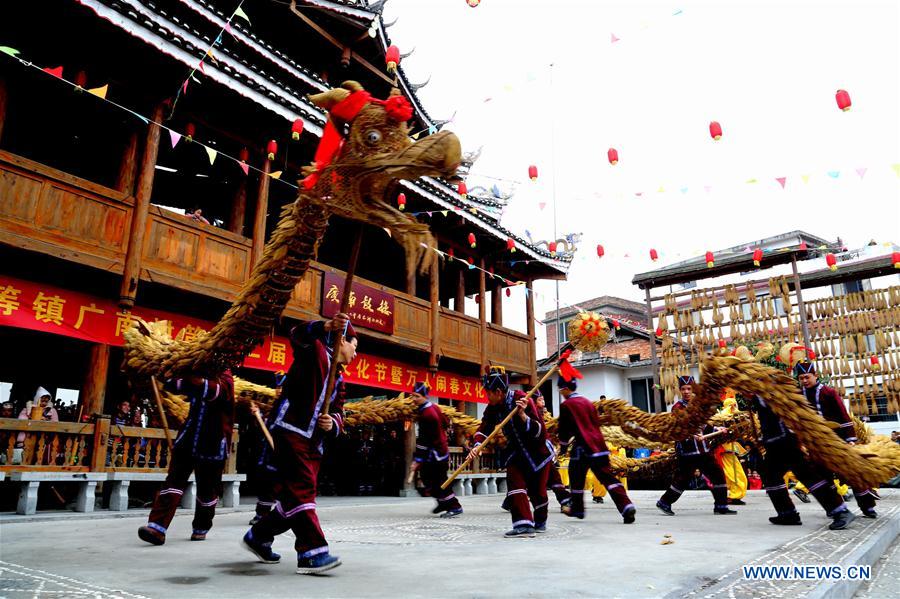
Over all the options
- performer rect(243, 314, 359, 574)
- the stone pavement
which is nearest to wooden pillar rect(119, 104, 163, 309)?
the stone pavement

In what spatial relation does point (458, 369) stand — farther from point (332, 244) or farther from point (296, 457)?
point (296, 457)

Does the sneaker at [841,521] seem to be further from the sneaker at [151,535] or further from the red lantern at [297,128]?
the red lantern at [297,128]

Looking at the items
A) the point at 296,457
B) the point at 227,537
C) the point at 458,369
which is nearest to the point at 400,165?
the point at 296,457

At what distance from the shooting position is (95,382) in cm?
802

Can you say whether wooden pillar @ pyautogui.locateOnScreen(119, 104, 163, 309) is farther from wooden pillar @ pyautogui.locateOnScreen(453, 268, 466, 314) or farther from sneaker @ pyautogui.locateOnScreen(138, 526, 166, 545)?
wooden pillar @ pyautogui.locateOnScreen(453, 268, 466, 314)

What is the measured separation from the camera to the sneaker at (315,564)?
11.0ft

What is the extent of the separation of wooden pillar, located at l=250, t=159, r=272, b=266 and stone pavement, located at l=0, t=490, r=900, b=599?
468 centimetres

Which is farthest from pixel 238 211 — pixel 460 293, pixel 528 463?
pixel 528 463

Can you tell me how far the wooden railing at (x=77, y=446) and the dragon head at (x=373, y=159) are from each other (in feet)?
16.6

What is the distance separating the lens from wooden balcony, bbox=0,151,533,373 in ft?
24.1

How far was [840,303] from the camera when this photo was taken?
15.8 meters

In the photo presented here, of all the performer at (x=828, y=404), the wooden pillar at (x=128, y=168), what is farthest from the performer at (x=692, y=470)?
the wooden pillar at (x=128, y=168)

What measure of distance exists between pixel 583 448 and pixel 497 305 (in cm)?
1022

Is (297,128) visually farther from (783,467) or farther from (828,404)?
(828,404)
